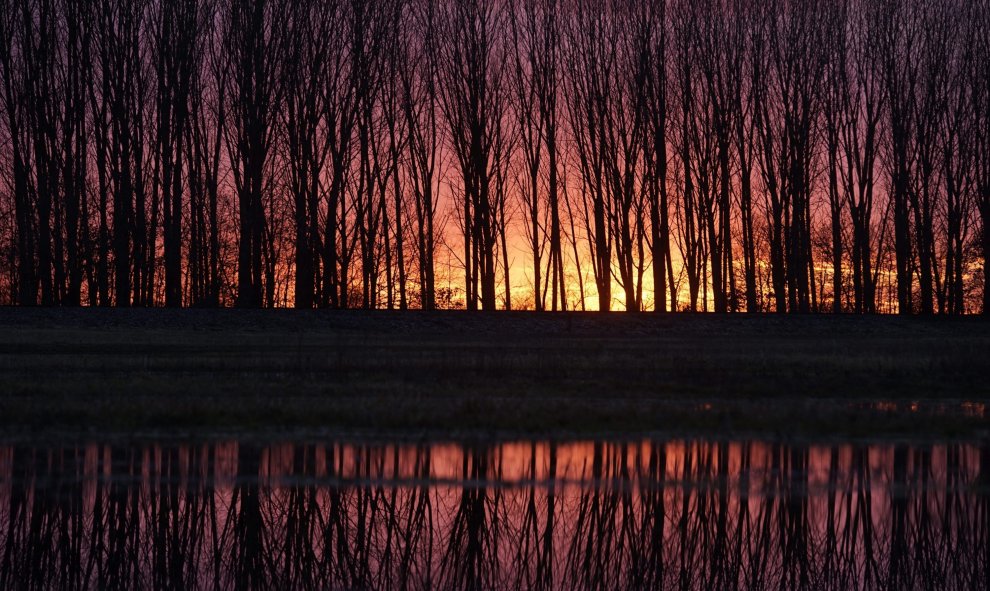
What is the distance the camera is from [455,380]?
21.5m

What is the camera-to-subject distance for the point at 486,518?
1091 cm

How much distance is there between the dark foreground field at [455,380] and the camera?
1606 centimetres

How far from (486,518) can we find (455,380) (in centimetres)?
1063

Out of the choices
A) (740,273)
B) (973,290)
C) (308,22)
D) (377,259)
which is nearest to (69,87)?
(308,22)

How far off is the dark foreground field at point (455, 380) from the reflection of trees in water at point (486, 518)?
5.92ft

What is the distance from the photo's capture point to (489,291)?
55.4 metres

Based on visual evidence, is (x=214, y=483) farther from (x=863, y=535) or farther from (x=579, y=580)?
(x=863, y=535)

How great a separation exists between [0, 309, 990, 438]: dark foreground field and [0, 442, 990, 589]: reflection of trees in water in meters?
1.81

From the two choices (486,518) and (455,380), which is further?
(455,380)

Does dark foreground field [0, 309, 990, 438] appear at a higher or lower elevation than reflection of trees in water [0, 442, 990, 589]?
higher

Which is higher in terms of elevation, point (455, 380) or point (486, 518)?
point (455, 380)

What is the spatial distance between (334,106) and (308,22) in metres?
4.34

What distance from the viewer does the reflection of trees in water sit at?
922 cm

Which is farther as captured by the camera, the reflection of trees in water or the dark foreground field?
the dark foreground field
